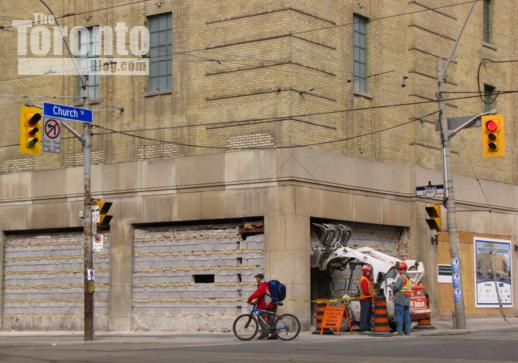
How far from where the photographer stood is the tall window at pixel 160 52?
34000 mm

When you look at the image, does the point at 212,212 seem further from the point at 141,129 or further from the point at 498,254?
the point at 498,254

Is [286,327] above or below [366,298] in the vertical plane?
below

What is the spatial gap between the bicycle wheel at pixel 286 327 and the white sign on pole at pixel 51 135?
28.0 ft

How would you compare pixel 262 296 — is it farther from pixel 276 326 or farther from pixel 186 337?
pixel 186 337

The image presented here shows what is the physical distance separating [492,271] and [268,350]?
19.5m

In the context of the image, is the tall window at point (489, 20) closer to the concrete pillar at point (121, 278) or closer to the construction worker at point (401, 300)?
the construction worker at point (401, 300)

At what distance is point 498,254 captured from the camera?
132 feet

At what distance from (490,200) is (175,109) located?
1380 cm

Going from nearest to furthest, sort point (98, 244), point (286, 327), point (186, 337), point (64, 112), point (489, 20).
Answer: point (286, 327) → point (64, 112) → point (98, 244) → point (186, 337) → point (489, 20)

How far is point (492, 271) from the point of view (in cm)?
3941

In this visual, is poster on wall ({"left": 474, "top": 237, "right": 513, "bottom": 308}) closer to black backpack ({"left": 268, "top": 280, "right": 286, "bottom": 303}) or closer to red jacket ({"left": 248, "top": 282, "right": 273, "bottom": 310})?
black backpack ({"left": 268, "top": 280, "right": 286, "bottom": 303})

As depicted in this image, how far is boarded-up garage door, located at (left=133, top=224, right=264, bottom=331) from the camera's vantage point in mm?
31469

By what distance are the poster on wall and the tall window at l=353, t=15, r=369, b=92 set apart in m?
8.57

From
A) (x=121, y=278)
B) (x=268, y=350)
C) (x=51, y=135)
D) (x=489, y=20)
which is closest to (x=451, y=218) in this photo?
(x=268, y=350)
